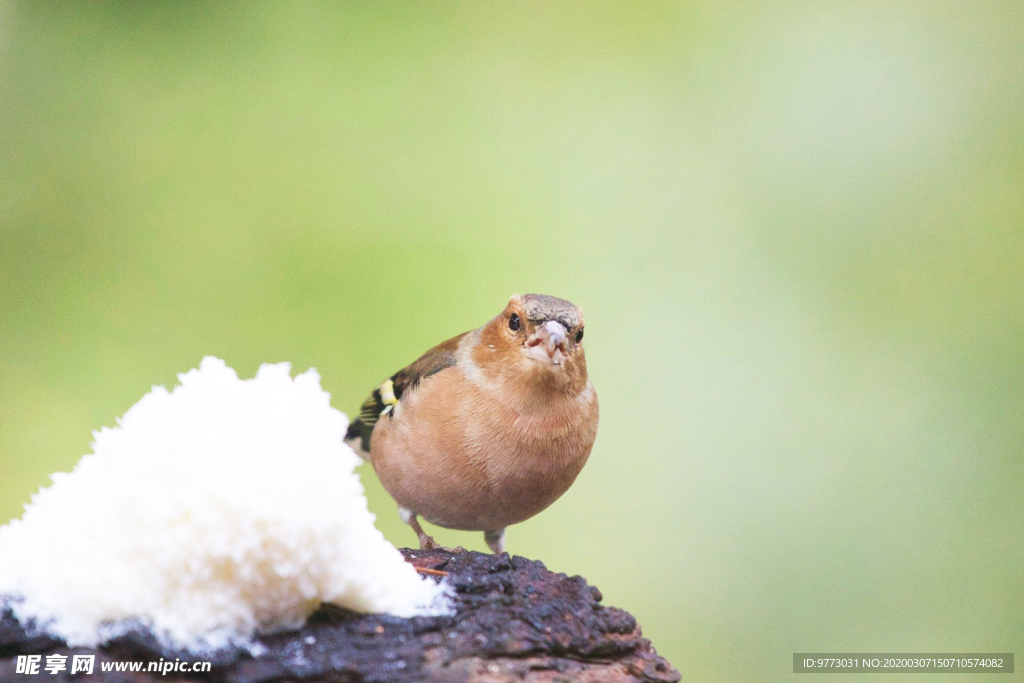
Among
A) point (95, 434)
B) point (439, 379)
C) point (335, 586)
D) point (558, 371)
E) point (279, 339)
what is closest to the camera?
point (335, 586)

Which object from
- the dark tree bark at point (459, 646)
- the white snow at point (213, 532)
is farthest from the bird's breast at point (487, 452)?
the white snow at point (213, 532)

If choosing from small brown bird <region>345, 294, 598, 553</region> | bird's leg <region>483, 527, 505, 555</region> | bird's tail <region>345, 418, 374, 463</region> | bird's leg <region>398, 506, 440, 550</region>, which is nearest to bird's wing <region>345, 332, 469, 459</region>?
bird's tail <region>345, 418, 374, 463</region>

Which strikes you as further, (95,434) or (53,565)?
(95,434)

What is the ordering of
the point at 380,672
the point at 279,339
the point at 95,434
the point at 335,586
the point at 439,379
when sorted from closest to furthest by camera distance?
1. the point at 380,672
2. the point at 335,586
3. the point at 95,434
4. the point at 439,379
5. the point at 279,339

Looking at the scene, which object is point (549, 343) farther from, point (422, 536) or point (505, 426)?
point (422, 536)

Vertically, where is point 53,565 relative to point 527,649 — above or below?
above

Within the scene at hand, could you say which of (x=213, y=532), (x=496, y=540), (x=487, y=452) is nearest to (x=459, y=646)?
(x=213, y=532)

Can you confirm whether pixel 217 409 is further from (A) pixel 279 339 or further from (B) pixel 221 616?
(A) pixel 279 339

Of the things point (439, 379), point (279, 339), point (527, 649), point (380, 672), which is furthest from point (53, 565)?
point (279, 339)

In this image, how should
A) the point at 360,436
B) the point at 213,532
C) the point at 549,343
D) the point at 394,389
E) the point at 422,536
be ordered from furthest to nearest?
the point at 360,436 → the point at 394,389 → the point at 422,536 → the point at 549,343 → the point at 213,532
